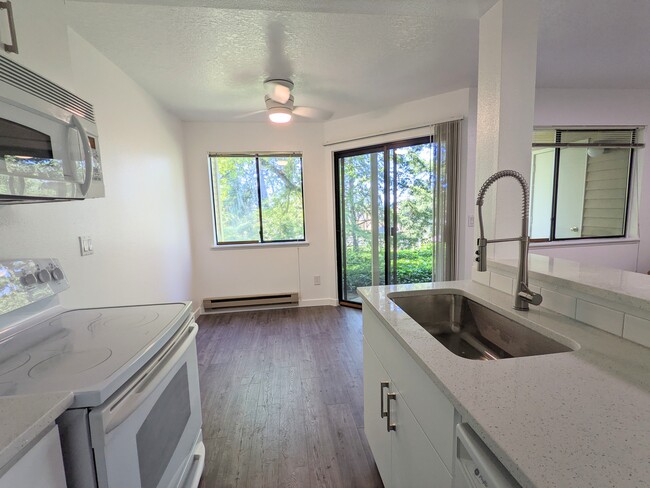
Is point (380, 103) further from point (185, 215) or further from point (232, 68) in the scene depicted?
point (185, 215)

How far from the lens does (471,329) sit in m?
1.46

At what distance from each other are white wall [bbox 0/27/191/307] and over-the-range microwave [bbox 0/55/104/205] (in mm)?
189

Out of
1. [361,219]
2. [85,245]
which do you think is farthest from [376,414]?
[361,219]

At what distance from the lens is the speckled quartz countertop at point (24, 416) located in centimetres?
58

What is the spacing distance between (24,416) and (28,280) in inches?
32.6

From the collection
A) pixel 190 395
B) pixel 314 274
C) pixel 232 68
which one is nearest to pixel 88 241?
pixel 190 395

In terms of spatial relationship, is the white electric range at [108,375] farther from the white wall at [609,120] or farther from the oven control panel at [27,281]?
Answer: the white wall at [609,120]

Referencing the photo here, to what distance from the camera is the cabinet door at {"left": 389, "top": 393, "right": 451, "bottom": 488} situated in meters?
0.83

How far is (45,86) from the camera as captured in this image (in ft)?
3.51

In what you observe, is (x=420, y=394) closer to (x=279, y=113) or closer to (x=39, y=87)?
(x=39, y=87)

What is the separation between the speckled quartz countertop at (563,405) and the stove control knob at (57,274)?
152cm

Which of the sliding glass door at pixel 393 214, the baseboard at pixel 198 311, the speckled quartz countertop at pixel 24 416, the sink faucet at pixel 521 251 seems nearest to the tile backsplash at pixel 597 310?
the sink faucet at pixel 521 251

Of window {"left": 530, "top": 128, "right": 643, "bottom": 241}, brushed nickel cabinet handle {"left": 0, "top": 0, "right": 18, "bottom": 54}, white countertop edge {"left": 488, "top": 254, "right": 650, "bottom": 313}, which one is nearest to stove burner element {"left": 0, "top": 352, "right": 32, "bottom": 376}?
brushed nickel cabinet handle {"left": 0, "top": 0, "right": 18, "bottom": 54}

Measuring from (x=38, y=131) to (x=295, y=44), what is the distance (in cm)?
160
